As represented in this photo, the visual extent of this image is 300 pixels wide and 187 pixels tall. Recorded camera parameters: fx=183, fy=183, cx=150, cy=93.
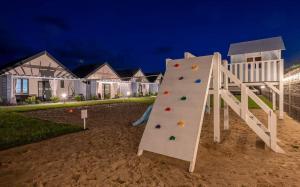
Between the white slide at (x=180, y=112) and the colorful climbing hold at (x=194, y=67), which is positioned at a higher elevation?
the colorful climbing hold at (x=194, y=67)

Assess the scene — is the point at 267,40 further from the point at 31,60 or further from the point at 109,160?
the point at 31,60

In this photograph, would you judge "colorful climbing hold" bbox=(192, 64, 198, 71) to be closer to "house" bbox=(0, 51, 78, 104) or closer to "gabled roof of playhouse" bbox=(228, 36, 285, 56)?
"gabled roof of playhouse" bbox=(228, 36, 285, 56)

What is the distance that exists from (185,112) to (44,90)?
22263 millimetres

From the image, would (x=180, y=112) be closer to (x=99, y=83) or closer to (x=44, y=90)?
(x=44, y=90)

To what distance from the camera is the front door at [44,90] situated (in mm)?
21281

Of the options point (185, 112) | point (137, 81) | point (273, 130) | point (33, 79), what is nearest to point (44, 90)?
point (33, 79)

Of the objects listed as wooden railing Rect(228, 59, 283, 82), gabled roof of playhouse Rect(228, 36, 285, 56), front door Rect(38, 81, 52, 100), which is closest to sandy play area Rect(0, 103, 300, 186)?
wooden railing Rect(228, 59, 283, 82)

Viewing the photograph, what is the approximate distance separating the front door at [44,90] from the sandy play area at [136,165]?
18.6 meters

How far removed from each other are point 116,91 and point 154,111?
86.9 ft

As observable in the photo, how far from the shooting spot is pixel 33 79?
807 inches

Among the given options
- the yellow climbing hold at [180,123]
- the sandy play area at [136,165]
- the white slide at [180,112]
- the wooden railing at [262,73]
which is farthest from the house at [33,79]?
the yellow climbing hold at [180,123]

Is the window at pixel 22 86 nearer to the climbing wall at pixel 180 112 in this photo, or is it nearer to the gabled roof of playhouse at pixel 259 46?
the climbing wall at pixel 180 112

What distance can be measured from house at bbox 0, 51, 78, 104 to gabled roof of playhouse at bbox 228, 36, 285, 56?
56.7 ft

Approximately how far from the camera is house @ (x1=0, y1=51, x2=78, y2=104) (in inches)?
719
